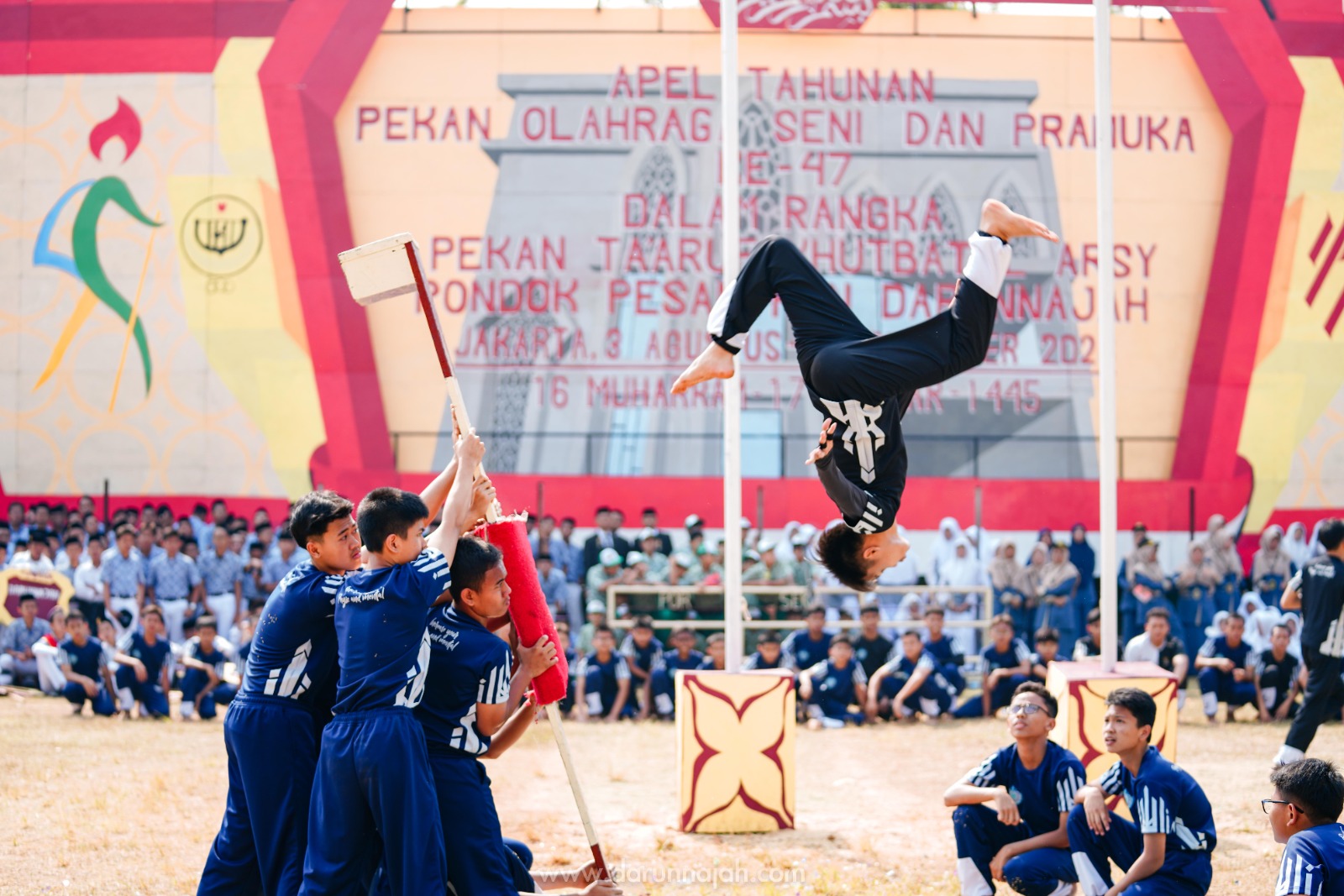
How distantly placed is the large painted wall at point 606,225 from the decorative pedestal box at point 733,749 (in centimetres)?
712

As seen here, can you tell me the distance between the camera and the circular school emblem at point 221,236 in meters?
13.7

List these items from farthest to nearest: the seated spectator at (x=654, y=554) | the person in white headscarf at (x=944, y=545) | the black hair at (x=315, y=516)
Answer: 1. the person in white headscarf at (x=944, y=545)
2. the seated spectator at (x=654, y=554)
3. the black hair at (x=315, y=516)

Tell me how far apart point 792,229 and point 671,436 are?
2.65m

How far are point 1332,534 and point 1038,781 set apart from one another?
3.23 metres

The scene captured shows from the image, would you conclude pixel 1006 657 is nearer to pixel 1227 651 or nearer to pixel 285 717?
pixel 1227 651

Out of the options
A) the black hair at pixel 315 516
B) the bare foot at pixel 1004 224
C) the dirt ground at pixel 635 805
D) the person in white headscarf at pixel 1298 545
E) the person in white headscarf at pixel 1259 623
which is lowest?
the dirt ground at pixel 635 805

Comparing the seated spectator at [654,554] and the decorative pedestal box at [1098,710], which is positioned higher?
the seated spectator at [654,554]

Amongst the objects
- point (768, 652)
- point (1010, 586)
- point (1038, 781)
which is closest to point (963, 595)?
point (1010, 586)

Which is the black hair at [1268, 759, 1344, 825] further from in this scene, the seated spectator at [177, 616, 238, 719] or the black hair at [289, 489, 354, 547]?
the seated spectator at [177, 616, 238, 719]

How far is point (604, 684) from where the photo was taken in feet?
34.6

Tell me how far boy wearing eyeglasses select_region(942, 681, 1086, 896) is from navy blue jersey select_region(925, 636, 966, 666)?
5.52 m

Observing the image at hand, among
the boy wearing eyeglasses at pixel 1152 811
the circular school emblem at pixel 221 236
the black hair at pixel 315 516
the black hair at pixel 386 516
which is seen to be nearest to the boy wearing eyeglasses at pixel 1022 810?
the boy wearing eyeglasses at pixel 1152 811

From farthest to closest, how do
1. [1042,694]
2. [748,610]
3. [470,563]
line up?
[748,610] < [1042,694] < [470,563]

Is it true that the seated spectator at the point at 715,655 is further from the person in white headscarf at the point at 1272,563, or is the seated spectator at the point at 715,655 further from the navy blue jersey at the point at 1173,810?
the person in white headscarf at the point at 1272,563
